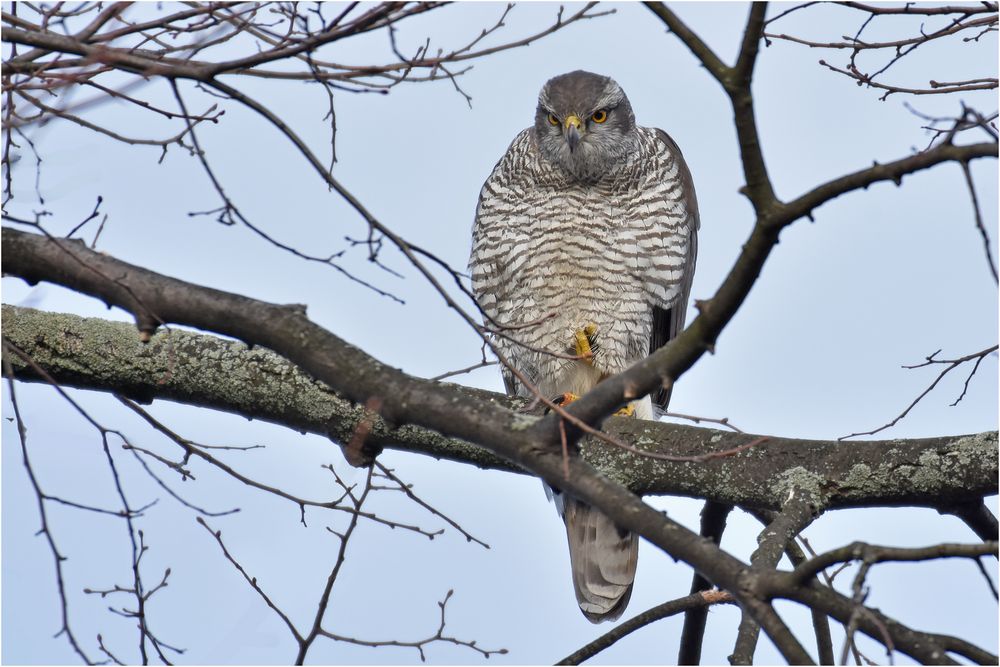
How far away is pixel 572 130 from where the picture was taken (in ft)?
18.1

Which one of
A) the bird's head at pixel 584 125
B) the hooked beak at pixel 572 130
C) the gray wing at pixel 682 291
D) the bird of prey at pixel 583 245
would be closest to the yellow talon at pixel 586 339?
the bird of prey at pixel 583 245

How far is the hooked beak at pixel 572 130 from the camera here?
18.1 ft

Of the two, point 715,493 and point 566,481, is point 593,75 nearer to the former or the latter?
point 715,493

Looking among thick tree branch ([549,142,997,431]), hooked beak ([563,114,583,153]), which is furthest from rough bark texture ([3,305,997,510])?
hooked beak ([563,114,583,153])

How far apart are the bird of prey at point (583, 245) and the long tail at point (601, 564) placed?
0.24 metres

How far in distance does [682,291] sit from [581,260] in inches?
27.2

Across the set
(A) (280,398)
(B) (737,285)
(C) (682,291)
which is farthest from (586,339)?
(B) (737,285)

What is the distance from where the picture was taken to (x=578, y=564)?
5.02 m

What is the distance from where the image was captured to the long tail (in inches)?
193

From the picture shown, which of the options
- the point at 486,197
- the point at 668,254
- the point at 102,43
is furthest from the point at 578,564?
the point at 102,43

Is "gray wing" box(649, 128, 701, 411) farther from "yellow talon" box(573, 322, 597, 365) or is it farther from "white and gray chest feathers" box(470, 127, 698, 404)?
"yellow talon" box(573, 322, 597, 365)

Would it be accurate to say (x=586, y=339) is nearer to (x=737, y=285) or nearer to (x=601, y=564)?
(x=601, y=564)

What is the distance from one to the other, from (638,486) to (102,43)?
231 centimetres

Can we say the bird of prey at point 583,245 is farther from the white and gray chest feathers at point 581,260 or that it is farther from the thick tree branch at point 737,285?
the thick tree branch at point 737,285
